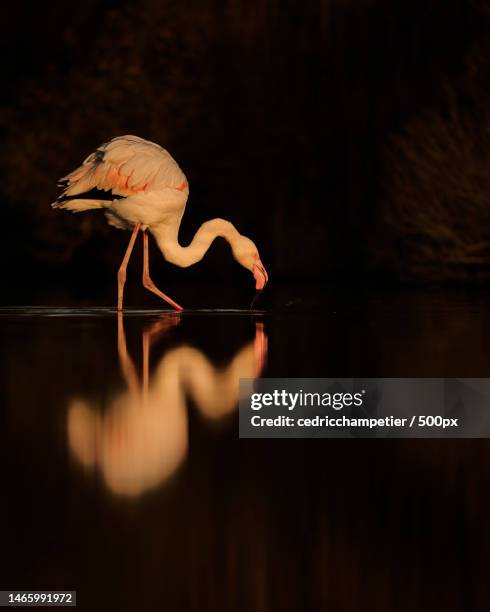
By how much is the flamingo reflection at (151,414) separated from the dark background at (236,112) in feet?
42.9

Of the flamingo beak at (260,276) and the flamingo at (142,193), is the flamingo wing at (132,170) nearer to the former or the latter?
the flamingo at (142,193)

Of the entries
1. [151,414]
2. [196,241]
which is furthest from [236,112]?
[151,414]

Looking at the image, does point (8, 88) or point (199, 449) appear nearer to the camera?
point (199, 449)

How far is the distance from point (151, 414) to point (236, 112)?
781 inches

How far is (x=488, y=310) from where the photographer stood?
15531 millimetres

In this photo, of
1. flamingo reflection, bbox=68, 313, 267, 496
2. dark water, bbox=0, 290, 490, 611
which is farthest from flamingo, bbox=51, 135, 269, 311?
dark water, bbox=0, 290, 490, 611

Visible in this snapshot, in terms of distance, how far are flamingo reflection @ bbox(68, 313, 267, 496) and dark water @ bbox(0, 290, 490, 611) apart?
2 centimetres

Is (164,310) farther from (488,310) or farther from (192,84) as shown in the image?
(192,84)

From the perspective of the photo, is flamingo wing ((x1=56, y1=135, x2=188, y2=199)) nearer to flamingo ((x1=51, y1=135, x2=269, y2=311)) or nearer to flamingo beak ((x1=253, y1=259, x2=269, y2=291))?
flamingo ((x1=51, y1=135, x2=269, y2=311))

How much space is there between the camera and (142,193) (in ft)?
46.9

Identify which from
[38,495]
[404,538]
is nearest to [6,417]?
[38,495]

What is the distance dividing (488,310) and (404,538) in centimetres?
1134

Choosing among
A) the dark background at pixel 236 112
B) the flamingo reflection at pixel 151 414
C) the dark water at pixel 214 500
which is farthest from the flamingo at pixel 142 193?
the dark background at pixel 236 112

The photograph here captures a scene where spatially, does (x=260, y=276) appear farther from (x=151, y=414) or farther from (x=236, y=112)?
(x=236, y=112)
